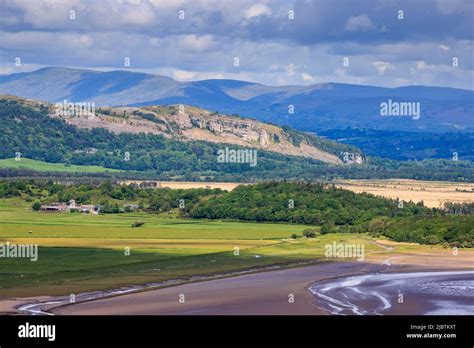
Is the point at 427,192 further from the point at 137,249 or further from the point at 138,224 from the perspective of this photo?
the point at 137,249

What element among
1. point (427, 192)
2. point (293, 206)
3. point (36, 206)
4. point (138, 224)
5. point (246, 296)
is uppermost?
point (427, 192)

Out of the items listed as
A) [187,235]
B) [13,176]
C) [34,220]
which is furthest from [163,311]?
[13,176]

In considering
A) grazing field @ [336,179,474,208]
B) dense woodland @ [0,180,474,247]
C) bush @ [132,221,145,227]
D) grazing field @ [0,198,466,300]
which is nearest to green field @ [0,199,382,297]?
grazing field @ [0,198,466,300]

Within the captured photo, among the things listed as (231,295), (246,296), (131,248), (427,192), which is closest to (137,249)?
(131,248)

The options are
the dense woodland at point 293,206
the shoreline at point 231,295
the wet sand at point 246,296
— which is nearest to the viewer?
the shoreline at point 231,295

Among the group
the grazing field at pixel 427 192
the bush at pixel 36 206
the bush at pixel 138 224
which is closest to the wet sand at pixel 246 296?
the bush at pixel 138 224

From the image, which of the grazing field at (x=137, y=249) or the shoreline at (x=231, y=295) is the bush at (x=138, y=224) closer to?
the grazing field at (x=137, y=249)
